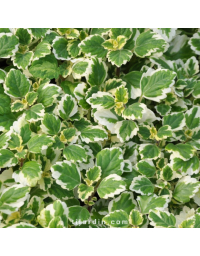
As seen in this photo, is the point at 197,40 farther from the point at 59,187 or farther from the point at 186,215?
the point at 59,187

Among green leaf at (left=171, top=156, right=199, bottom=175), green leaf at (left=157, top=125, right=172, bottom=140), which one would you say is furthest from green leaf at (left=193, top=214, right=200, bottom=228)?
green leaf at (left=157, top=125, right=172, bottom=140)

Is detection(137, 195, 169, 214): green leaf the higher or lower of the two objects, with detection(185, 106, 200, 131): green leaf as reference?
lower

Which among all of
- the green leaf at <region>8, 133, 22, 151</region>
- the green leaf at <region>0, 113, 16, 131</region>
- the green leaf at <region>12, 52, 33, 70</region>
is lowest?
the green leaf at <region>8, 133, 22, 151</region>

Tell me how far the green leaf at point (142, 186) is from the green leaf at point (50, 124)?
0.32 metres

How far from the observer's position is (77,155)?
94cm

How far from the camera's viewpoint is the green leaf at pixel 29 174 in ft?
2.90

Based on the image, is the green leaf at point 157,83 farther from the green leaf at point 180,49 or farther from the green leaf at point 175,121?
the green leaf at point 180,49

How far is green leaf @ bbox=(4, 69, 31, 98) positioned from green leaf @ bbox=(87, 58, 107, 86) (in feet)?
0.77

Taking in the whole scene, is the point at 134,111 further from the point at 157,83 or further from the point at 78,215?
the point at 78,215

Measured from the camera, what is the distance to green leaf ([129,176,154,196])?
94 centimetres

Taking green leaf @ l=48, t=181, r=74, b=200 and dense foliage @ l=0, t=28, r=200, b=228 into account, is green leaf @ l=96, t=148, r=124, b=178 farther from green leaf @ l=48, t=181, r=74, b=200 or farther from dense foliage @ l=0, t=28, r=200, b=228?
green leaf @ l=48, t=181, r=74, b=200

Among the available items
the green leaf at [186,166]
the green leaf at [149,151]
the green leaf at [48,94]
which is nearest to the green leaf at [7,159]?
the green leaf at [48,94]

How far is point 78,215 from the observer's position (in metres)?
0.91

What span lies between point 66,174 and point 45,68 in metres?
0.43
